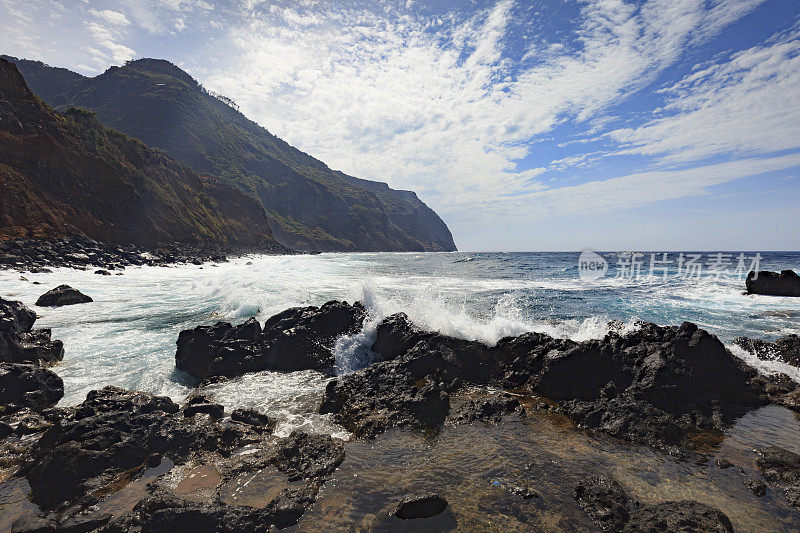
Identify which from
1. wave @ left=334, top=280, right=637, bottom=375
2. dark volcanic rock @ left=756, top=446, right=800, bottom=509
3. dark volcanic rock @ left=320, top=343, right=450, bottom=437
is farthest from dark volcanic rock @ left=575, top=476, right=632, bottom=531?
wave @ left=334, top=280, right=637, bottom=375

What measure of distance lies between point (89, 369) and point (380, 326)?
8.79 meters

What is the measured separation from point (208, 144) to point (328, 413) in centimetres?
15836

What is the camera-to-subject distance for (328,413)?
772 cm

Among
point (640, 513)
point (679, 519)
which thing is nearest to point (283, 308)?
point (640, 513)

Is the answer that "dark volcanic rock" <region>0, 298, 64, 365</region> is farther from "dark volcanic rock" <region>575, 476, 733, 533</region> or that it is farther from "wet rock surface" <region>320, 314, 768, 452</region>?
"dark volcanic rock" <region>575, 476, 733, 533</region>

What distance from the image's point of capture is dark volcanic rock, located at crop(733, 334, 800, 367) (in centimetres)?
1088

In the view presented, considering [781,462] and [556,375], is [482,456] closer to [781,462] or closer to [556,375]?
[556,375]

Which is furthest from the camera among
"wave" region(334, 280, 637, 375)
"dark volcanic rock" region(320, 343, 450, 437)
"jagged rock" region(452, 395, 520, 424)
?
"wave" region(334, 280, 637, 375)

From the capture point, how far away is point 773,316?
63.8 feet

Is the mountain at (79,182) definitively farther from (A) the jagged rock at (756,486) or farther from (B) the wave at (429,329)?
(A) the jagged rock at (756,486)

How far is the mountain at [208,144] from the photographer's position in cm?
12194

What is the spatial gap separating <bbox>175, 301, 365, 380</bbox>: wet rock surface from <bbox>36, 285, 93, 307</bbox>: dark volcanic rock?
1184cm

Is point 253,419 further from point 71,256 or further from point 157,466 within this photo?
point 71,256

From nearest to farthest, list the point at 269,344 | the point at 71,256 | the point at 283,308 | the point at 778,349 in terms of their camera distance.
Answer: the point at 269,344
the point at 778,349
the point at 283,308
the point at 71,256
